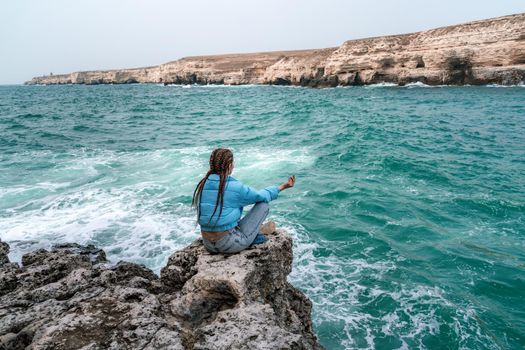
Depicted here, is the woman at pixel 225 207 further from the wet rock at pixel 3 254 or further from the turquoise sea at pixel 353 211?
the wet rock at pixel 3 254

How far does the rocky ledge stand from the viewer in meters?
3.44

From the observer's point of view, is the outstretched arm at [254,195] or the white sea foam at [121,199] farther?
the white sea foam at [121,199]

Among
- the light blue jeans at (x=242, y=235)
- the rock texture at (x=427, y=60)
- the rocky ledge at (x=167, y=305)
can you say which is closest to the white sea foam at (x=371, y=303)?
the rocky ledge at (x=167, y=305)

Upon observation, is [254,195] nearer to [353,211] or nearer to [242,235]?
[242,235]

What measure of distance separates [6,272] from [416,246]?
8.19 metres

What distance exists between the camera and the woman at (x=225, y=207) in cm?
463

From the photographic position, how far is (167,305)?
438cm

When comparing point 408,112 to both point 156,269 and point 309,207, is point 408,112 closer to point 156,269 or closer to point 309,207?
point 309,207

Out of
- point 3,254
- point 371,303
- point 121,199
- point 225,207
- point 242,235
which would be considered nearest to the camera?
point 225,207

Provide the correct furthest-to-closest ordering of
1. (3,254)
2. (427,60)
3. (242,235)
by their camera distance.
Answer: (427,60)
(3,254)
(242,235)

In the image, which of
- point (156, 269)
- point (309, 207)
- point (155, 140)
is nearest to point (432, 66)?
point (155, 140)

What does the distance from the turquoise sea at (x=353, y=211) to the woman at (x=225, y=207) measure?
2.47 metres

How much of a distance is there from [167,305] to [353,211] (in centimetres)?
743

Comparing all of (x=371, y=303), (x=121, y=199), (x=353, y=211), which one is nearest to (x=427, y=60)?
(x=353, y=211)
